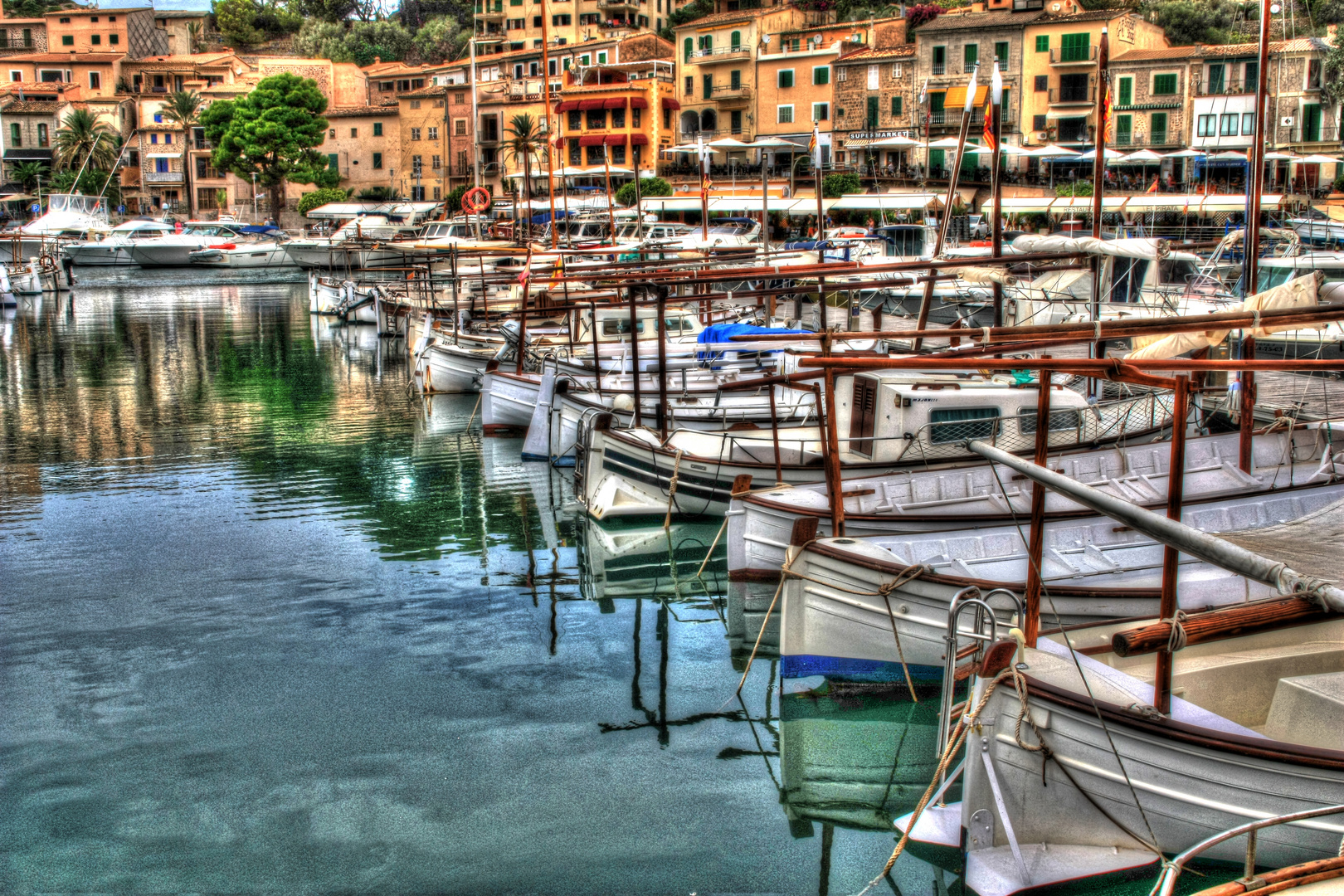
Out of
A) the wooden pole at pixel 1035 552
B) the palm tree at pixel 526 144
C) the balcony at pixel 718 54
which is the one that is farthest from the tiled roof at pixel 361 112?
the wooden pole at pixel 1035 552

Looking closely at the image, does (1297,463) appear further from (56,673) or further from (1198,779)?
(56,673)

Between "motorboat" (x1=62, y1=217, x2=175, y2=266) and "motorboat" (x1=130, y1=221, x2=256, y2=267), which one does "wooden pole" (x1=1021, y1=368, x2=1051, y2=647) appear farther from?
"motorboat" (x1=62, y1=217, x2=175, y2=266)

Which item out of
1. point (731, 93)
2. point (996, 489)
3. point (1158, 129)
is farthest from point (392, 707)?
point (731, 93)

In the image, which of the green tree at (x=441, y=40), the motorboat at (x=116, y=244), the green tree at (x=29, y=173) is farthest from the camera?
the green tree at (x=441, y=40)

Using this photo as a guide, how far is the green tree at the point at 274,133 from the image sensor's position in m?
87.2

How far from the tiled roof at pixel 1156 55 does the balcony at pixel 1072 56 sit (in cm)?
122

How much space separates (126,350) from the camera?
1670 inches

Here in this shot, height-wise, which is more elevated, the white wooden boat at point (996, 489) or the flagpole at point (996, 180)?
the flagpole at point (996, 180)

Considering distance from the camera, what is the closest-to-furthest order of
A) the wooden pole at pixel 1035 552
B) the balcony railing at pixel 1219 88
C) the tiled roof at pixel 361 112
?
the wooden pole at pixel 1035 552, the balcony railing at pixel 1219 88, the tiled roof at pixel 361 112

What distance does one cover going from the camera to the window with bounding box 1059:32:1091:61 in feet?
204

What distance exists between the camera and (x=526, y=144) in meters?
48.5

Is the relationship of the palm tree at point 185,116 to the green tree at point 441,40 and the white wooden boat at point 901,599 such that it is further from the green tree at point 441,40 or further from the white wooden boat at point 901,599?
the white wooden boat at point 901,599

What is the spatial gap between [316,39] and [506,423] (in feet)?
333

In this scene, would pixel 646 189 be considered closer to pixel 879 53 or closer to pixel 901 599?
pixel 879 53
